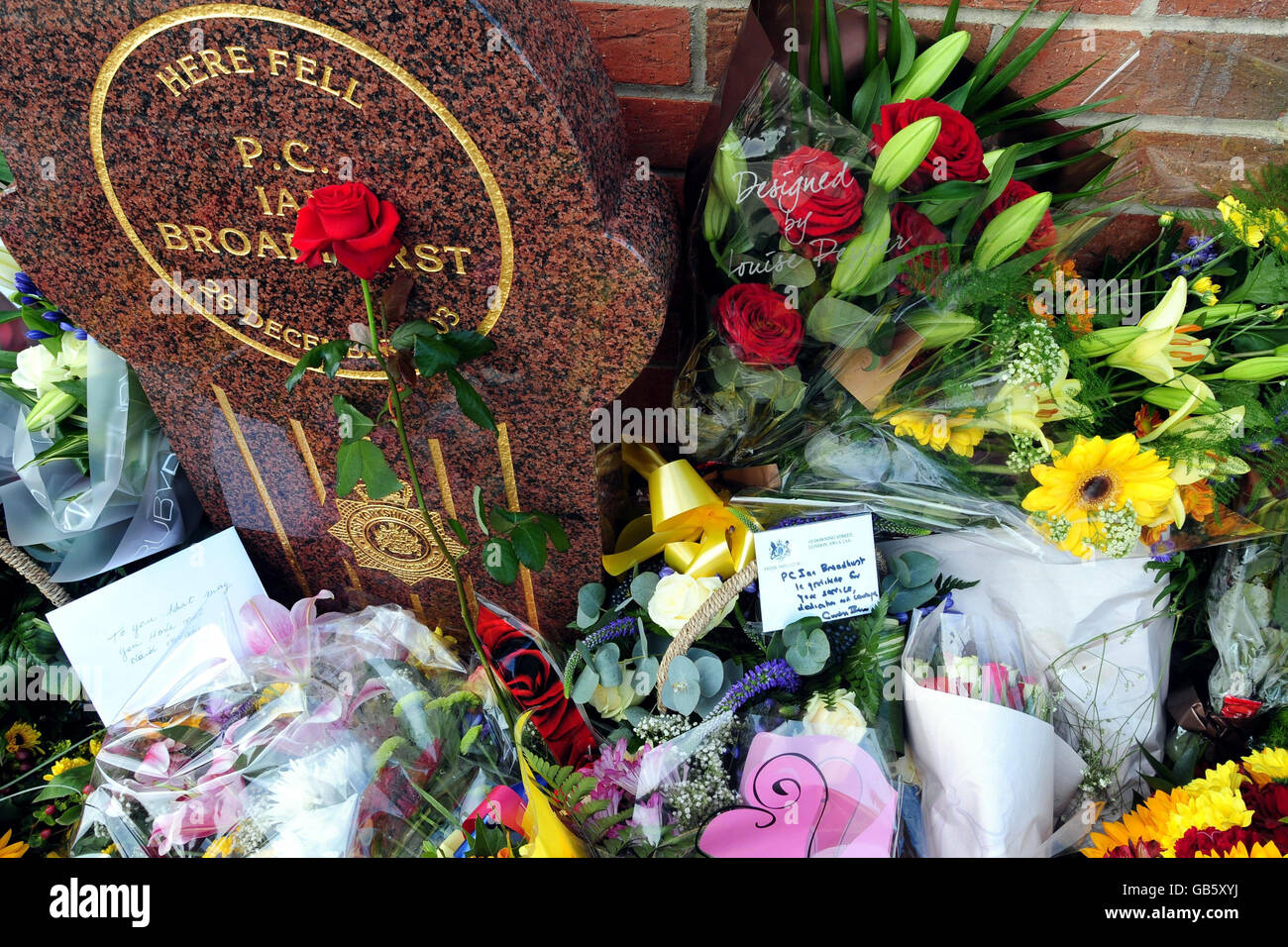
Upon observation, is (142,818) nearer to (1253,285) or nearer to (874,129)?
(874,129)

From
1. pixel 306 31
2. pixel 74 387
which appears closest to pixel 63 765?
pixel 74 387

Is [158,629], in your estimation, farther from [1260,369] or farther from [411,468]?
[1260,369]

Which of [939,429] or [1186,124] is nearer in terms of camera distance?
[939,429]

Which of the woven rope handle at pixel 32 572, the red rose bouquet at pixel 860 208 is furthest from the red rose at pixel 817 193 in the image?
the woven rope handle at pixel 32 572

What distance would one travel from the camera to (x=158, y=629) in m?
1.48

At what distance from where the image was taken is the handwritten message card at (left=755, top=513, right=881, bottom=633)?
4.29ft

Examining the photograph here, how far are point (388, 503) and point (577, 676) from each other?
502 millimetres

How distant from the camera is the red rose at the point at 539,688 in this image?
131 cm

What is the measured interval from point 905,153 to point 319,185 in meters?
0.82

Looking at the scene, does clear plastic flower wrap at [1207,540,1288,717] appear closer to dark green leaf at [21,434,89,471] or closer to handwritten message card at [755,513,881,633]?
handwritten message card at [755,513,881,633]

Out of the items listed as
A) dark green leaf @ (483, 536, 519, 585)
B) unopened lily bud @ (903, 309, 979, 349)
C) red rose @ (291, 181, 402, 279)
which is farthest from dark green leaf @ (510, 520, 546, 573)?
unopened lily bud @ (903, 309, 979, 349)

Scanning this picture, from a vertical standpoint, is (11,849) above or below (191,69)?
below

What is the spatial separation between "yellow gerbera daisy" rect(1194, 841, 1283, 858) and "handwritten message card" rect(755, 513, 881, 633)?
58 cm

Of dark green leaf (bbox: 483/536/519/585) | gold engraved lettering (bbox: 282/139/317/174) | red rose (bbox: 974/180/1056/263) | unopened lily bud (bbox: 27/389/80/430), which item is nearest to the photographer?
gold engraved lettering (bbox: 282/139/317/174)
